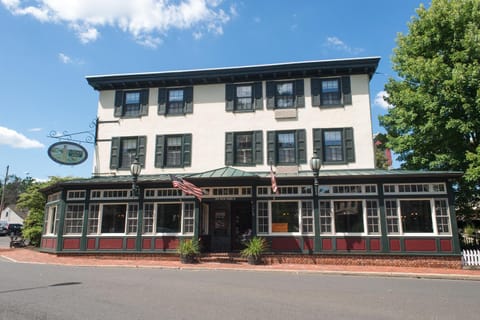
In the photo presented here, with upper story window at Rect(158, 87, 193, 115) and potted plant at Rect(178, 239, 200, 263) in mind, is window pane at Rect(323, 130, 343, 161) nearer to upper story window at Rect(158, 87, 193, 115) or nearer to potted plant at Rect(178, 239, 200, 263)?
upper story window at Rect(158, 87, 193, 115)

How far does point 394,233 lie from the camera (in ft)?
46.9

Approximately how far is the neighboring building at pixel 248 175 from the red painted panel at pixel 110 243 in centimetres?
5

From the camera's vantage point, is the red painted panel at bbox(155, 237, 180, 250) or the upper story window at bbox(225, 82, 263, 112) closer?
the red painted panel at bbox(155, 237, 180, 250)

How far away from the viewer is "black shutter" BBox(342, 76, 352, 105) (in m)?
17.1

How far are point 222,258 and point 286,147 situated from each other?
6.47m

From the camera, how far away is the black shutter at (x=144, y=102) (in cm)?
1878

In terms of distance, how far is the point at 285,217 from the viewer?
15258mm

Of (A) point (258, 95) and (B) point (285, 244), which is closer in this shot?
(B) point (285, 244)

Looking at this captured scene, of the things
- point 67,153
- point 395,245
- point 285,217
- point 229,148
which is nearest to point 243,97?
point 229,148

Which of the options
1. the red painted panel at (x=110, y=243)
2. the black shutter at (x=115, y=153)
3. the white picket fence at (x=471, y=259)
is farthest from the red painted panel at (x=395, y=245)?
the black shutter at (x=115, y=153)

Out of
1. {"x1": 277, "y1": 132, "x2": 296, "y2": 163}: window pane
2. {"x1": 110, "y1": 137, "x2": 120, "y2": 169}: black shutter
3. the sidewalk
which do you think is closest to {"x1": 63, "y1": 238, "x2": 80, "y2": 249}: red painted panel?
the sidewalk

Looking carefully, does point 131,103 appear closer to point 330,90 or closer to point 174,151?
point 174,151

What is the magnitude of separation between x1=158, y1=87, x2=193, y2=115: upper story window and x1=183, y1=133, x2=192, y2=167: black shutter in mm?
1449

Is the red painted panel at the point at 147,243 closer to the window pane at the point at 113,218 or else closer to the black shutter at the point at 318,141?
the window pane at the point at 113,218
